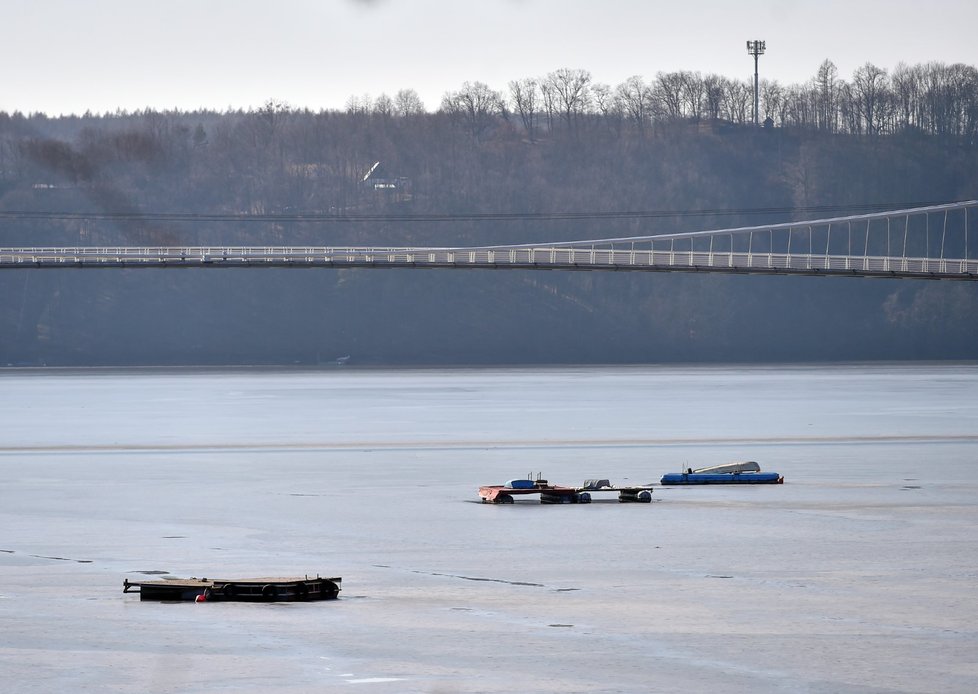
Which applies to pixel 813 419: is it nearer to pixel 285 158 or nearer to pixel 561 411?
pixel 561 411

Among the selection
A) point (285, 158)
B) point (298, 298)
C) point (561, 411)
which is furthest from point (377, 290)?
point (561, 411)

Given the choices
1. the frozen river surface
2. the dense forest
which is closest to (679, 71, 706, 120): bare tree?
the dense forest

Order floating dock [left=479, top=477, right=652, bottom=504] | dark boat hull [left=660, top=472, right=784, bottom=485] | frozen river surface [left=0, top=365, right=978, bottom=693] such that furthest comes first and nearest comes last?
dark boat hull [left=660, top=472, right=784, bottom=485] < floating dock [left=479, top=477, right=652, bottom=504] < frozen river surface [left=0, top=365, right=978, bottom=693]

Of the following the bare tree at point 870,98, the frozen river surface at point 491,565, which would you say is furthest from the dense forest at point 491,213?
the frozen river surface at point 491,565

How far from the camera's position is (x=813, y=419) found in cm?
4175

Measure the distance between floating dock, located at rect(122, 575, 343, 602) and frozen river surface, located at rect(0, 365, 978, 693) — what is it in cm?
20

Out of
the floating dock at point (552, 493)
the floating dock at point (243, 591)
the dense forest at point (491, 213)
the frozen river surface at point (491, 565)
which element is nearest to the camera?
the frozen river surface at point (491, 565)

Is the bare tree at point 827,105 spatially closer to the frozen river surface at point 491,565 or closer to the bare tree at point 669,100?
the bare tree at point 669,100

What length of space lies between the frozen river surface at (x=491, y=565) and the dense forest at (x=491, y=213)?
110091 mm

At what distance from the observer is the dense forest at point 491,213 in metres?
143

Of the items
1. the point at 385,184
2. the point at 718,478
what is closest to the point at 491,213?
the point at 385,184

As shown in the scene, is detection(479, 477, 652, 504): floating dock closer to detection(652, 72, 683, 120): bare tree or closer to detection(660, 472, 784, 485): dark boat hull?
detection(660, 472, 784, 485): dark boat hull

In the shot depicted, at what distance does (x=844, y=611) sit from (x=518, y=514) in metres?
7.39

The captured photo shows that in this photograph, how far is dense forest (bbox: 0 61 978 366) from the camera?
14275 cm
